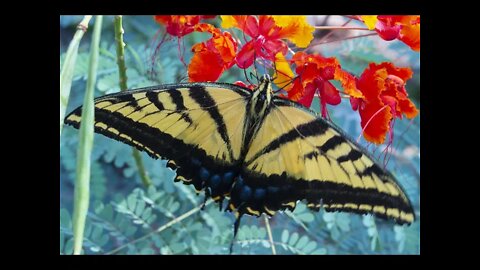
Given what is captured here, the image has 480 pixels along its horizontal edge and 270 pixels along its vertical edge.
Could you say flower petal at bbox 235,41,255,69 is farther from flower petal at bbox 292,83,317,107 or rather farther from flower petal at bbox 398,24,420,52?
flower petal at bbox 398,24,420,52

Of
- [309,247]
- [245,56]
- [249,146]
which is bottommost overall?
[309,247]

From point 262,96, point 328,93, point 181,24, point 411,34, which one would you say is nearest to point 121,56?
point 181,24

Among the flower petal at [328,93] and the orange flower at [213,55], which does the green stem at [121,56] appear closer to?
the orange flower at [213,55]

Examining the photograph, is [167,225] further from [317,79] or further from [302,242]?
[317,79]

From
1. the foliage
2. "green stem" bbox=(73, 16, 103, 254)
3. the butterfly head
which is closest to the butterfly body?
the butterfly head
